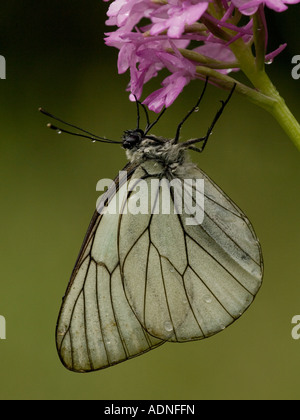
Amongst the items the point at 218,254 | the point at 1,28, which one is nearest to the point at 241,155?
the point at 1,28

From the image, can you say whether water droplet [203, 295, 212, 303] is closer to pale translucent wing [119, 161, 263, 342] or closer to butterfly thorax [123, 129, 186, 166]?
pale translucent wing [119, 161, 263, 342]

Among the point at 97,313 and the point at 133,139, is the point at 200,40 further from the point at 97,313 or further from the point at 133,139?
the point at 97,313

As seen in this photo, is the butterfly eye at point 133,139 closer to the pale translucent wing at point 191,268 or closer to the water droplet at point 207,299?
the pale translucent wing at point 191,268

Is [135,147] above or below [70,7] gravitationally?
below

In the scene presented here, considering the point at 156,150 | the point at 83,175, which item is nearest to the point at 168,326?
the point at 156,150

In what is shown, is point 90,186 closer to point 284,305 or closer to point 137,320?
point 284,305

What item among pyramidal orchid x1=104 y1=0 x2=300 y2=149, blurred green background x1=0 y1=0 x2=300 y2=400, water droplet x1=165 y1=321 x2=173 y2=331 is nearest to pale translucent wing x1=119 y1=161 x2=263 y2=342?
water droplet x1=165 y1=321 x2=173 y2=331

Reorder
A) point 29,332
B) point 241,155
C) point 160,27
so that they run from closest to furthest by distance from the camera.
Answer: point 160,27 → point 29,332 → point 241,155
